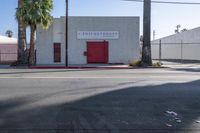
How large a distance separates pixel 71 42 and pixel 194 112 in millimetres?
26349

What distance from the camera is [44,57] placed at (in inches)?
1351

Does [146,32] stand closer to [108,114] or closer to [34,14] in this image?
[34,14]

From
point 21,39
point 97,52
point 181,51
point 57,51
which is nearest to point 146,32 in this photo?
point 97,52

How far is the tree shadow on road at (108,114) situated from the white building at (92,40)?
22955mm

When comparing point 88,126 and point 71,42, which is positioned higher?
point 71,42

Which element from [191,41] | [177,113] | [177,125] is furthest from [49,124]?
[191,41]

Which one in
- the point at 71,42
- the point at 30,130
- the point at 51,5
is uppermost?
the point at 51,5

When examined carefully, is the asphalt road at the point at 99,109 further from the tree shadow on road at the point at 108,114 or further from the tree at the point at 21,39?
the tree at the point at 21,39

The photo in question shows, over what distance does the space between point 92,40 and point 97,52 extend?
48.1 inches

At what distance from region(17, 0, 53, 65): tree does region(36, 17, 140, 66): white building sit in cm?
265

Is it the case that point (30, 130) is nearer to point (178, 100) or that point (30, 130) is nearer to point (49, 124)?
point (49, 124)

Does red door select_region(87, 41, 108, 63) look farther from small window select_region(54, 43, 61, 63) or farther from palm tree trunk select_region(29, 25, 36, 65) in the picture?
palm tree trunk select_region(29, 25, 36, 65)

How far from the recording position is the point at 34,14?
30.2 metres

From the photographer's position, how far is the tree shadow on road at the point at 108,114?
6945mm
